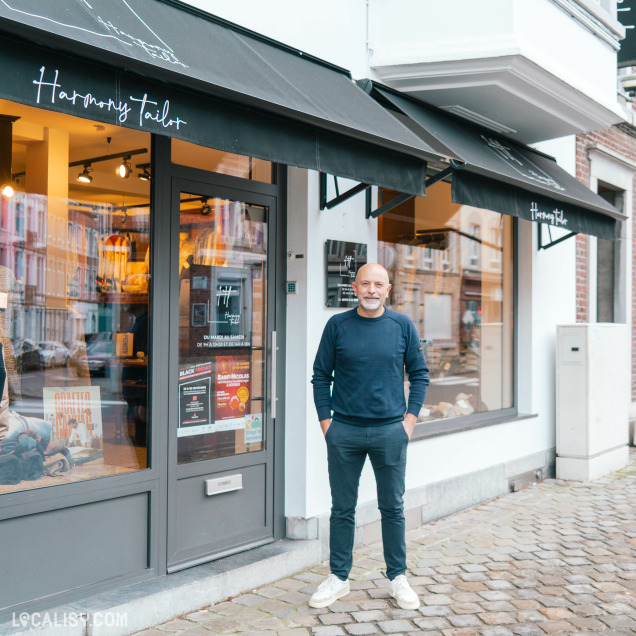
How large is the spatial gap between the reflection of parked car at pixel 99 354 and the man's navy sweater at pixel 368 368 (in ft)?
3.98

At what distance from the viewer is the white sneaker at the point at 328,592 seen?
4273 millimetres

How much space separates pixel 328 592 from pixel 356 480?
650mm

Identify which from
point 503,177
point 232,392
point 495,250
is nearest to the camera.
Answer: point 232,392

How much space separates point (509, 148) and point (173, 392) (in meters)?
4.24

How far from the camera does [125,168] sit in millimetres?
4496

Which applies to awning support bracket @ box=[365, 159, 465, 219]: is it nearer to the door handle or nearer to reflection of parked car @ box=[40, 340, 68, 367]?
the door handle

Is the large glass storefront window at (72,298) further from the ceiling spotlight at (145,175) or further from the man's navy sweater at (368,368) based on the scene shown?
the man's navy sweater at (368,368)

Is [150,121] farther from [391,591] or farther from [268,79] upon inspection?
[391,591]

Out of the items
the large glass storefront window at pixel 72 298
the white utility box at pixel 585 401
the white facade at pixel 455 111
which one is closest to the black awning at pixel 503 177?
the white facade at pixel 455 111

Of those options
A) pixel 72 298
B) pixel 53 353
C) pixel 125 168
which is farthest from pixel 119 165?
pixel 53 353

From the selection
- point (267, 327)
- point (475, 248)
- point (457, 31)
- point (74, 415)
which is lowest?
point (74, 415)

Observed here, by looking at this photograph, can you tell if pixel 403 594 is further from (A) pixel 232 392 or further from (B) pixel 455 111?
(B) pixel 455 111

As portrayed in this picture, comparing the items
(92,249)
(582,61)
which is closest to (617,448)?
(582,61)

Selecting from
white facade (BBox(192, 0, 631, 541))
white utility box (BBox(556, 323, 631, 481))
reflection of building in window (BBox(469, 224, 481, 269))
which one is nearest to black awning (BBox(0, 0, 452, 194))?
white facade (BBox(192, 0, 631, 541))
